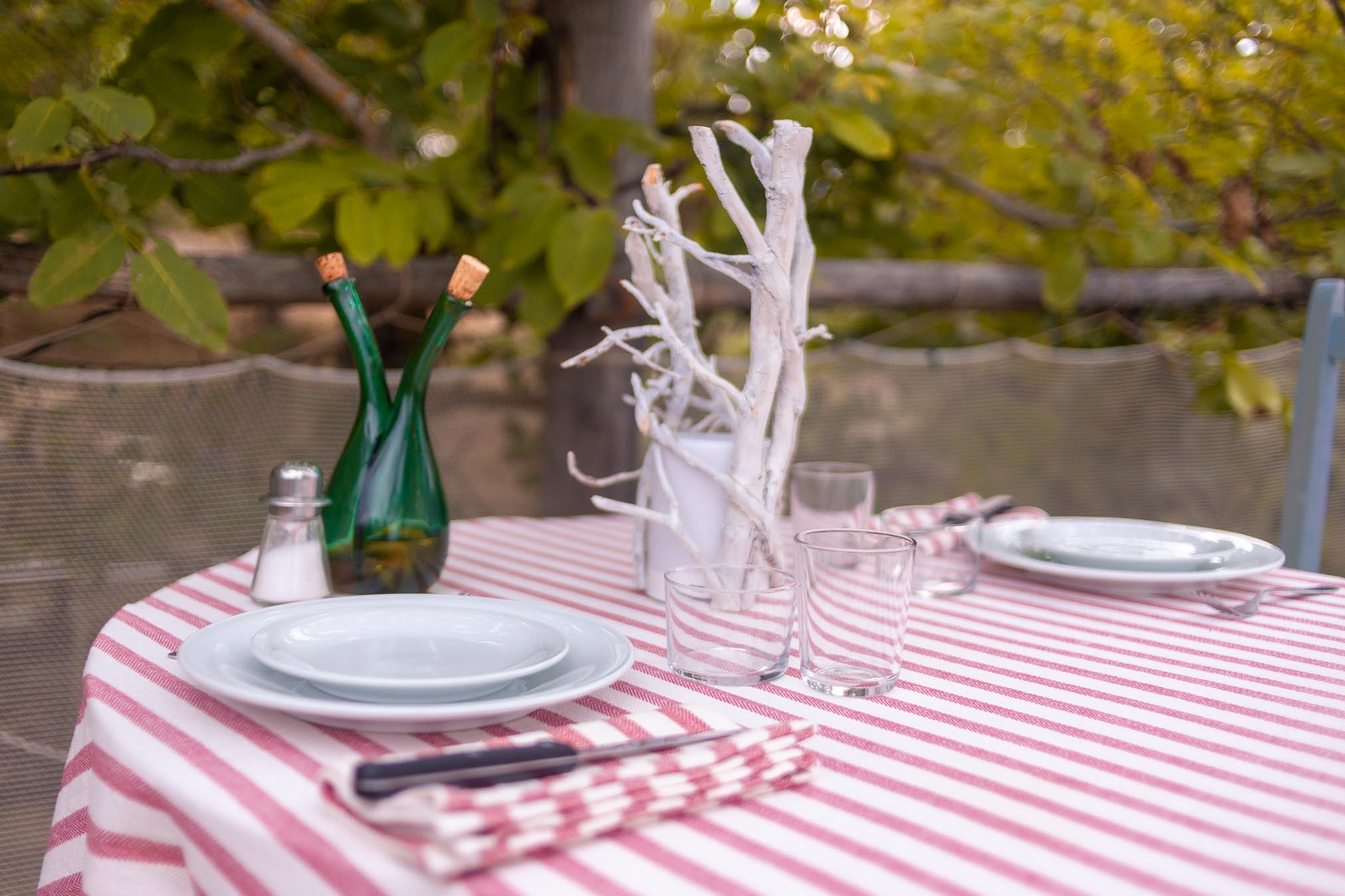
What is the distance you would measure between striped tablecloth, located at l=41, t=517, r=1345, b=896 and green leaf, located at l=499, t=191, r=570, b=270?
1053mm

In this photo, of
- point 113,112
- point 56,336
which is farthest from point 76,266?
point 56,336

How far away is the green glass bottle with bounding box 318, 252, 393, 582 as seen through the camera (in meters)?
1.05

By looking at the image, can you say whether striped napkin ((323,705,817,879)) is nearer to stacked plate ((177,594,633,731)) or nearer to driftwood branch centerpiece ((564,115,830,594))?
stacked plate ((177,594,633,731))

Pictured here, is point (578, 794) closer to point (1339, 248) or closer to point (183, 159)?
point (183, 159)

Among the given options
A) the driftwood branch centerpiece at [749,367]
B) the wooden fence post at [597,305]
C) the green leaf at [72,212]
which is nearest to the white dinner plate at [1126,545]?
the driftwood branch centerpiece at [749,367]

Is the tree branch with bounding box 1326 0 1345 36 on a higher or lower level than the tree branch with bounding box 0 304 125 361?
higher

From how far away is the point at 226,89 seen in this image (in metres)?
2.24

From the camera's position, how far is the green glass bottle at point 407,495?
1.05 metres

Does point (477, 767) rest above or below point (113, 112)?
below

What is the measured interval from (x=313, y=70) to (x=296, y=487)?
1369 mm

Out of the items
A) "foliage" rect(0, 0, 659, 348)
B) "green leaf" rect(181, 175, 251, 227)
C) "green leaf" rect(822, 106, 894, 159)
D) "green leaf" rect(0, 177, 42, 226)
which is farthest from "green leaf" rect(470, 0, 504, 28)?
"green leaf" rect(0, 177, 42, 226)

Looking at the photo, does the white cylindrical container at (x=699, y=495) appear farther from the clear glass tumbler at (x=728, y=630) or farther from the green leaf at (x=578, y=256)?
the green leaf at (x=578, y=256)

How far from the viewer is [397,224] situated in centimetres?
187

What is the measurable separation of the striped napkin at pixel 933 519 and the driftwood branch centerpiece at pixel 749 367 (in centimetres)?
19
